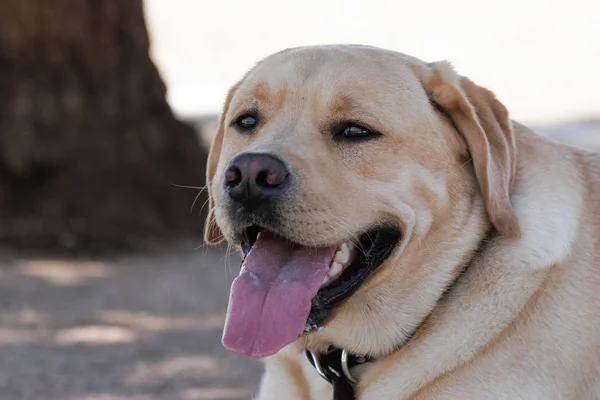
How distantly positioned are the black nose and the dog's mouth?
23 centimetres

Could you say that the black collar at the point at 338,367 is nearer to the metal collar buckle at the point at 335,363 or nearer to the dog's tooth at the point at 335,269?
the metal collar buckle at the point at 335,363

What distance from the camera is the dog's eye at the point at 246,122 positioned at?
3987mm

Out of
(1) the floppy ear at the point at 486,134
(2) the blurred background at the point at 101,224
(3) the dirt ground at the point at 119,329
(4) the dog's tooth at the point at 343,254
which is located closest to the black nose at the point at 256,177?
(4) the dog's tooth at the point at 343,254

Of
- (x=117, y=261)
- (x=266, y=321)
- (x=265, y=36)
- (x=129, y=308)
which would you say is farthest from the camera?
(x=265, y=36)

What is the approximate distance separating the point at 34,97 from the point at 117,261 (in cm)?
168

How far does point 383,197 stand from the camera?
3594 millimetres

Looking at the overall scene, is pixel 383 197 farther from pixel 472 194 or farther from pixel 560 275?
pixel 560 275

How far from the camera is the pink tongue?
138 inches

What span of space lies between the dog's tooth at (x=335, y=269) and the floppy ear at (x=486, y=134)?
23.0 inches

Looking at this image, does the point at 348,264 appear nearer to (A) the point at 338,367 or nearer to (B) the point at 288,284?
(B) the point at 288,284

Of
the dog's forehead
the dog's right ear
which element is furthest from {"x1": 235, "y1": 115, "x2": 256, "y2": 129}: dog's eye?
the dog's right ear

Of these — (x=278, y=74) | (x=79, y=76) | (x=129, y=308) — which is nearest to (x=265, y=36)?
(x=79, y=76)

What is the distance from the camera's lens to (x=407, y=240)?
3.61 meters

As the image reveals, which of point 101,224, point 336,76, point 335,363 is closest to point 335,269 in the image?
point 335,363
